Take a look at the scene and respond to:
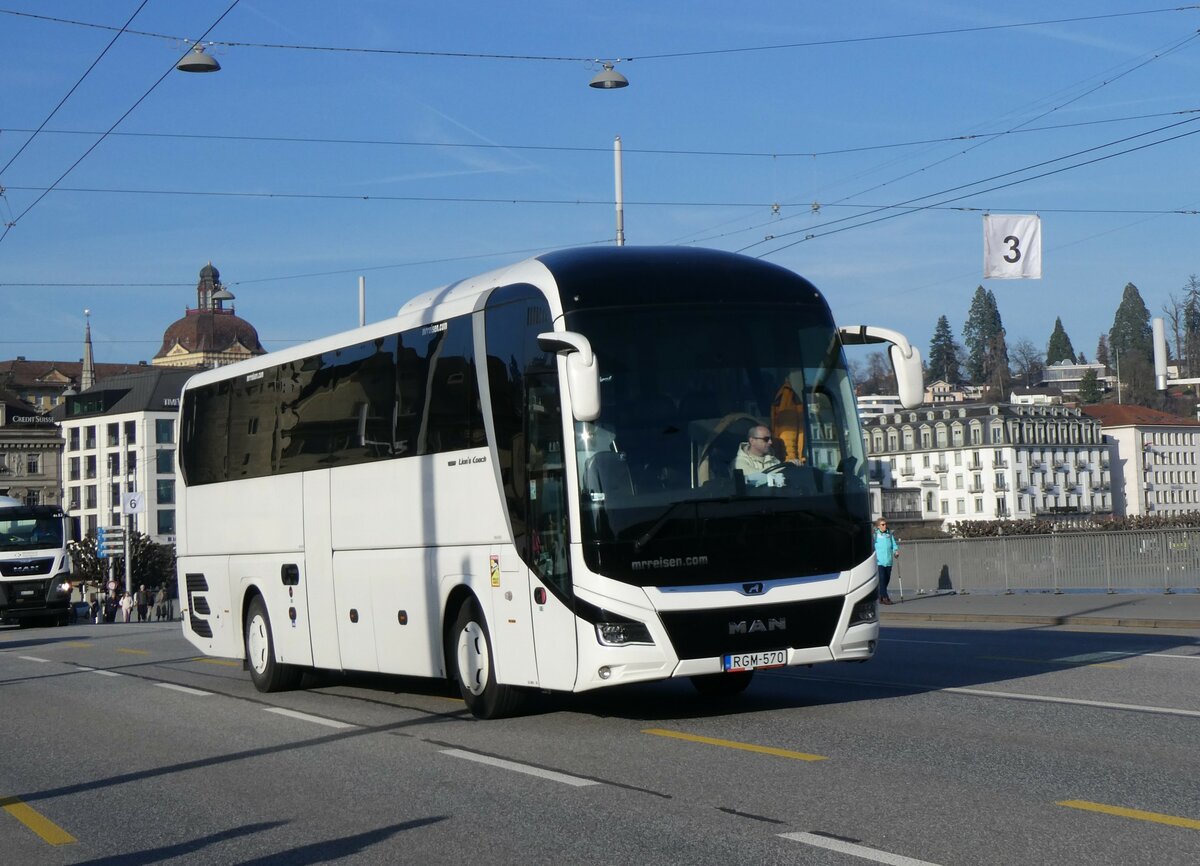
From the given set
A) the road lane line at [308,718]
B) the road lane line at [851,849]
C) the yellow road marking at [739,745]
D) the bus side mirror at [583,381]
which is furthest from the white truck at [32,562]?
the road lane line at [851,849]

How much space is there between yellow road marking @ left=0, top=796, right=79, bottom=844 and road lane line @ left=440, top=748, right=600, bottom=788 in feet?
8.99

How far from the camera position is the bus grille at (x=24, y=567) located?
44.0 meters

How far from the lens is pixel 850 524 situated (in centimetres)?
1276

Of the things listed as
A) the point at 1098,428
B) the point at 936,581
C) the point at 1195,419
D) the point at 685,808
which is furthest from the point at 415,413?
the point at 1195,419

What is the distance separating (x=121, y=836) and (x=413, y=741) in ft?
12.2

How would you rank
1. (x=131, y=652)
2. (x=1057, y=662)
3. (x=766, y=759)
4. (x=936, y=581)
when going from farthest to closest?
(x=936, y=581) < (x=131, y=652) < (x=1057, y=662) < (x=766, y=759)

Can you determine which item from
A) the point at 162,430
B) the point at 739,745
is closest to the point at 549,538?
the point at 739,745

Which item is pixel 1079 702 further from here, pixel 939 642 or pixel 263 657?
pixel 263 657

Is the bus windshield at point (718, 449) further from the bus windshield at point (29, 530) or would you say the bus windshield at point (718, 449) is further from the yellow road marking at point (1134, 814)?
the bus windshield at point (29, 530)

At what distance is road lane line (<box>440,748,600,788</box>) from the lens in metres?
10.1

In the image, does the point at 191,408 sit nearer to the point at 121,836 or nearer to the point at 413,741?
the point at 413,741

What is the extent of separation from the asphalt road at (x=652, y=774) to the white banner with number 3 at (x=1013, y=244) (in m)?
13.6

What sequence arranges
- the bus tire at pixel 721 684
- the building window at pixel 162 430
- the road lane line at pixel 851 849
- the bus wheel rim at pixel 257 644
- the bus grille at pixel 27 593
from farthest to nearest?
the building window at pixel 162 430, the bus grille at pixel 27 593, the bus wheel rim at pixel 257 644, the bus tire at pixel 721 684, the road lane line at pixel 851 849

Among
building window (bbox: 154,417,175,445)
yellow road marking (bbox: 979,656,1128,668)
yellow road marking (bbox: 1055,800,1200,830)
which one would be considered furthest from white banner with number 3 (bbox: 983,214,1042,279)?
building window (bbox: 154,417,175,445)
